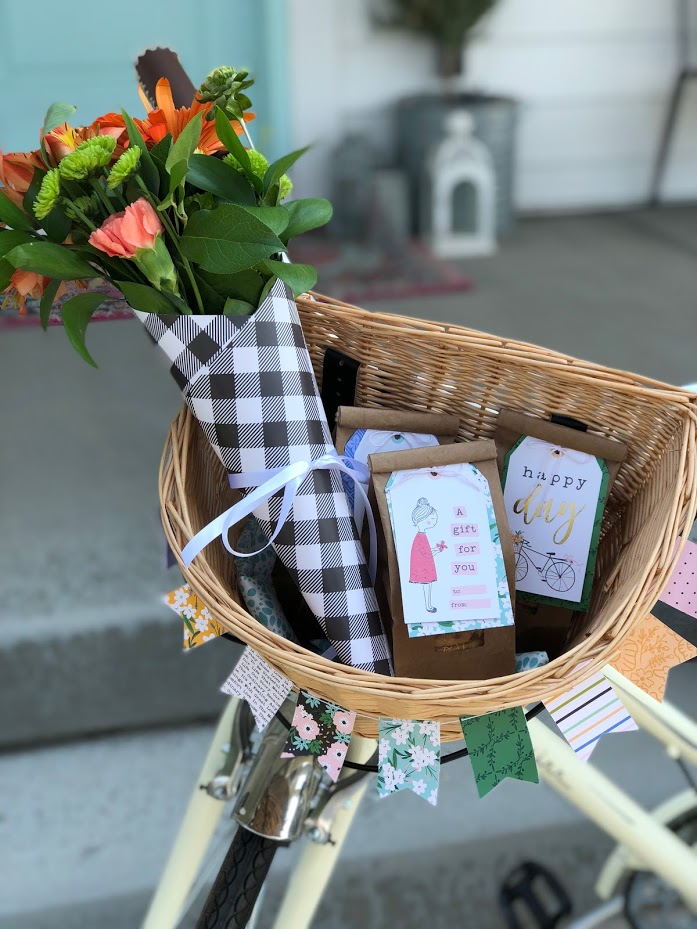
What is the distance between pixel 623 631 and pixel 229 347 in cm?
26

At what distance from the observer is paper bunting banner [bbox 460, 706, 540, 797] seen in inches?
19.5

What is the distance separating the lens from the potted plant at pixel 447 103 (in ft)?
8.52

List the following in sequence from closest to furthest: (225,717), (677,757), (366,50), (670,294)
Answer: (225,717)
(677,757)
(670,294)
(366,50)

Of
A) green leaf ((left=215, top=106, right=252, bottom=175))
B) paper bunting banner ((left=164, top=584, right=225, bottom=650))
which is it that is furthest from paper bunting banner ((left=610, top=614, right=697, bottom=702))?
green leaf ((left=215, top=106, right=252, bottom=175))

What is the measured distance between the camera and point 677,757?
892 millimetres

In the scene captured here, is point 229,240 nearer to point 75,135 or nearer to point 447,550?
point 75,135

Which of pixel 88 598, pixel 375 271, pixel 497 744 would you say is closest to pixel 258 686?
pixel 497 744

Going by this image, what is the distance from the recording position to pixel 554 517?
1.89 ft

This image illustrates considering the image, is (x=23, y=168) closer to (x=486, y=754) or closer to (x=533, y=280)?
(x=486, y=754)

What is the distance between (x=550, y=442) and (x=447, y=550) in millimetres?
109

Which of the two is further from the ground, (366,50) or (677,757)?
(366,50)

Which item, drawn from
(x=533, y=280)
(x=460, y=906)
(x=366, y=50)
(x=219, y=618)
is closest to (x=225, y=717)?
(x=219, y=618)

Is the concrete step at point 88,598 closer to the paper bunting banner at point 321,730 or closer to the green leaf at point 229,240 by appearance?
the paper bunting banner at point 321,730

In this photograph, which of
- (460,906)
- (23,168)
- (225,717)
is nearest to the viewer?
(23,168)
